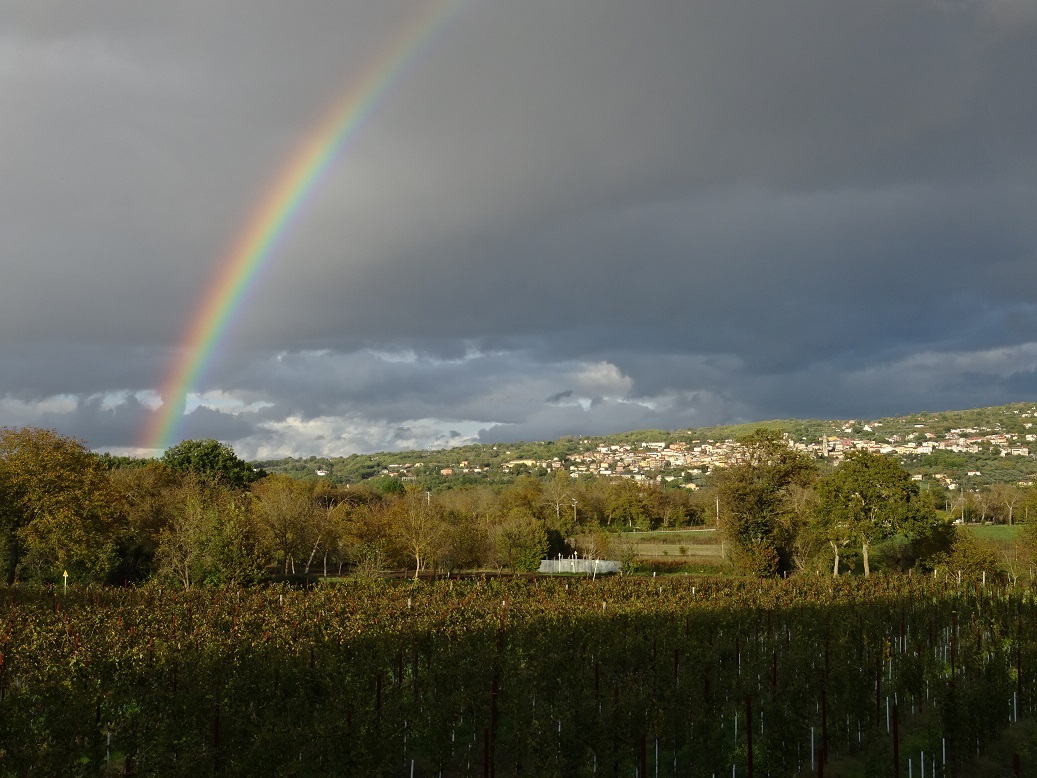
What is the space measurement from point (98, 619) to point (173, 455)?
181 feet

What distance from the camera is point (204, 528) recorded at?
38.0 meters

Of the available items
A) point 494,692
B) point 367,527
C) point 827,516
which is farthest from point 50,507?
point 827,516

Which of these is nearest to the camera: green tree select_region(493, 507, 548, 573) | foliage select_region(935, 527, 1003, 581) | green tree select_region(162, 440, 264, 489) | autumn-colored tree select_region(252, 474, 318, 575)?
foliage select_region(935, 527, 1003, 581)

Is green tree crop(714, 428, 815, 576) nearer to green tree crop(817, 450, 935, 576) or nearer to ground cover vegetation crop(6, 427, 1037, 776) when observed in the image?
ground cover vegetation crop(6, 427, 1037, 776)

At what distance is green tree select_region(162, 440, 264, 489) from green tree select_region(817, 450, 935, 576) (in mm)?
48690

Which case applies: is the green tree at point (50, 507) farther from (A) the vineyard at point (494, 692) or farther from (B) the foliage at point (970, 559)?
(B) the foliage at point (970, 559)

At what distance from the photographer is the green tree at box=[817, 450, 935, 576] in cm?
4678

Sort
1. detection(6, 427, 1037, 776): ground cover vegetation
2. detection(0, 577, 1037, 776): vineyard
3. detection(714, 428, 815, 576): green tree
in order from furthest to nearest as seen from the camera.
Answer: detection(714, 428, 815, 576): green tree < detection(6, 427, 1037, 776): ground cover vegetation < detection(0, 577, 1037, 776): vineyard

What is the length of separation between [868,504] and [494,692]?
41793mm

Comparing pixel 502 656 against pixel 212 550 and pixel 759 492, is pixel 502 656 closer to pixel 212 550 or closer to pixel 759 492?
pixel 212 550

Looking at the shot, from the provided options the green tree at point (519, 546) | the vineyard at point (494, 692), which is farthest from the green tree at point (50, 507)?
the green tree at point (519, 546)

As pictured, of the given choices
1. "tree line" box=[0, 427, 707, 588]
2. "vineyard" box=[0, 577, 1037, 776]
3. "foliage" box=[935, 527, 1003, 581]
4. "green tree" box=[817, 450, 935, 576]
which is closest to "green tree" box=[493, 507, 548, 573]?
"tree line" box=[0, 427, 707, 588]

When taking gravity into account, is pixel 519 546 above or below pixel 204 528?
below

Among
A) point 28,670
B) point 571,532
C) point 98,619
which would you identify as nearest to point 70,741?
point 28,670
